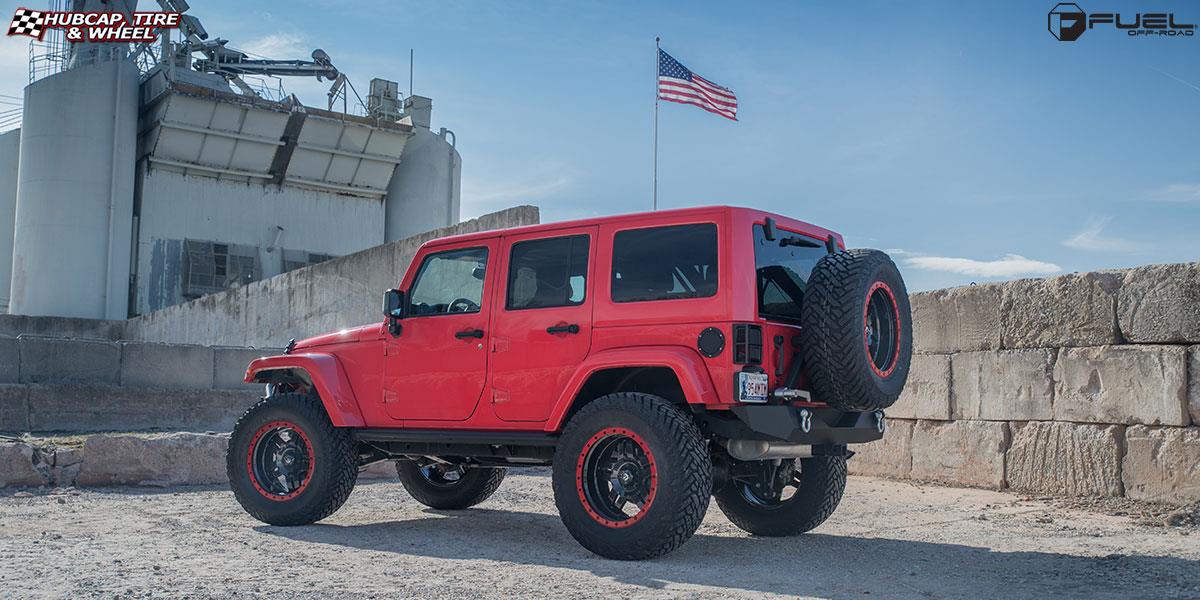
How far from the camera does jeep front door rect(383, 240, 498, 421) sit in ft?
24.1

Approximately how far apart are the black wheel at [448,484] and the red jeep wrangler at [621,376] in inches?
34.3

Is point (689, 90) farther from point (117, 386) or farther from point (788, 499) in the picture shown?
point (788, 499)

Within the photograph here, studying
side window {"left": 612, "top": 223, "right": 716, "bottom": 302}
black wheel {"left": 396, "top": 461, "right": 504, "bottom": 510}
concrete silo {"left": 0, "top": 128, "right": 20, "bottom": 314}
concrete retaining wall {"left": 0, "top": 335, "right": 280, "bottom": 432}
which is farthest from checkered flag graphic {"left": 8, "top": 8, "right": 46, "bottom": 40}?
side window {"left": 612, "top": 223, "right": 716, "bottom": 302}

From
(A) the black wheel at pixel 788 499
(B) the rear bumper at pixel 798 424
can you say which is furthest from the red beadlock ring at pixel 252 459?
(B) the rear bumper at pixel 798 424

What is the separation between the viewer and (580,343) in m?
6.83

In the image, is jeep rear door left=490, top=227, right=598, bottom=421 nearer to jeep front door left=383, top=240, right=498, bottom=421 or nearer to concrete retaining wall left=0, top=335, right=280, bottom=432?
jeep front door left=383, top=240, right=498, bottom=421

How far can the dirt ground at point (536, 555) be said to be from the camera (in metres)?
5.41

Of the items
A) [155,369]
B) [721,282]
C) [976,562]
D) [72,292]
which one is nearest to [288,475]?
[721,282]

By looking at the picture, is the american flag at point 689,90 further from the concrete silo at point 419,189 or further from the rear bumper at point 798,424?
the concrete silo at point 419,189

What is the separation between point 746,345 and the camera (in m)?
6.19

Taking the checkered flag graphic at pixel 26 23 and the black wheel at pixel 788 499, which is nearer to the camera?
the black wheel at pixel 788 499

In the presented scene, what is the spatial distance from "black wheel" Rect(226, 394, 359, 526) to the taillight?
331 cm

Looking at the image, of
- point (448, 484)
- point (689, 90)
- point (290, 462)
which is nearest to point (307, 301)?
point (689, 90)

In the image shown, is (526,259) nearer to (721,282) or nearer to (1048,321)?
(721,282)
